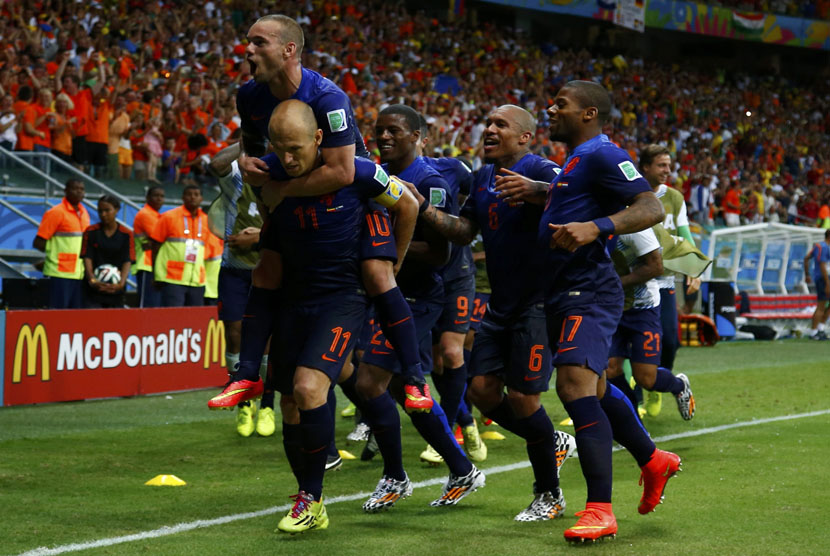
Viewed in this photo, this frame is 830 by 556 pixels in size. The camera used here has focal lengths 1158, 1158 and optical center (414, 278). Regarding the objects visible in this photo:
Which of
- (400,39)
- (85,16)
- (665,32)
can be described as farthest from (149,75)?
(665,32)

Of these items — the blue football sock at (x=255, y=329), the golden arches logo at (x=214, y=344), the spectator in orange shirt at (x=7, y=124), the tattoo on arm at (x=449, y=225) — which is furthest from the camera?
the spectator in orange shirt at (x=7, y=124)

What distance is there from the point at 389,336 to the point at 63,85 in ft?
39.5

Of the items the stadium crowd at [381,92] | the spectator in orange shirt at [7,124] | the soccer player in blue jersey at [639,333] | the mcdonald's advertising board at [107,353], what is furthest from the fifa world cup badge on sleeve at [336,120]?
the spectator in orange shirt at [7,124]

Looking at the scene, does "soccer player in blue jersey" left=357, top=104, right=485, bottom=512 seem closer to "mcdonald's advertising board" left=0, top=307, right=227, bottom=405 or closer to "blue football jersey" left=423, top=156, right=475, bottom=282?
"blue football jersey" left=423, top=156, right=475, bottom=282

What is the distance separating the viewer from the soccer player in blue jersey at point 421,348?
6.15 m

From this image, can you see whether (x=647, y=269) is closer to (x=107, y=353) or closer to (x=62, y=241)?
(x=107, y=353)

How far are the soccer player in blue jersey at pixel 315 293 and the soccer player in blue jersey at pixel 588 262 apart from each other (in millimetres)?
863

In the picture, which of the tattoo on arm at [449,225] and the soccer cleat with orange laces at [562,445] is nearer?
the tattoo on arm at [449,225]

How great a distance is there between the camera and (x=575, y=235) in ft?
16.9

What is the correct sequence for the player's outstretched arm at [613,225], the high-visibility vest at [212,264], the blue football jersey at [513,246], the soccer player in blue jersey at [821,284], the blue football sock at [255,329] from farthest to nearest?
the soccer player in blue jersey at [821,284] < the high-visibility vest at [212,264] < the blue football jersey at [513,246] < the blue football sock at [255,329] < the player's outstretched arm at [613,225]

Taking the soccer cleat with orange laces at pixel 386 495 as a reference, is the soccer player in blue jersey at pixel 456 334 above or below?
above

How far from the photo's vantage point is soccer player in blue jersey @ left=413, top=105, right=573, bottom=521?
5.92m

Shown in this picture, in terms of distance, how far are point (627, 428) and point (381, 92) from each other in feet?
63.6

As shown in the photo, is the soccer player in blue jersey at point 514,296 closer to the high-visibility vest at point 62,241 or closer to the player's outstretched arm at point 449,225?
the player's outstretched arm at point 449,225
